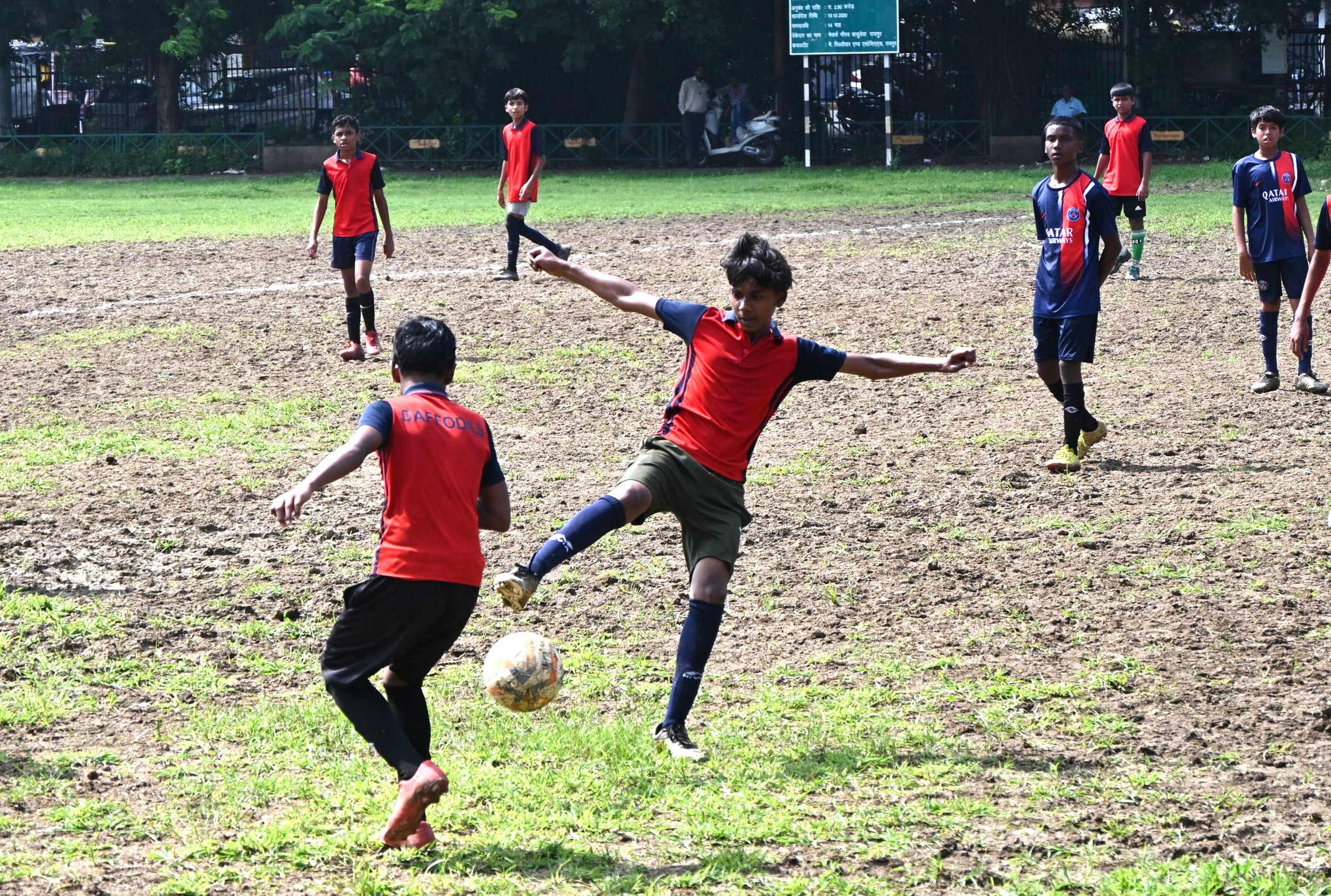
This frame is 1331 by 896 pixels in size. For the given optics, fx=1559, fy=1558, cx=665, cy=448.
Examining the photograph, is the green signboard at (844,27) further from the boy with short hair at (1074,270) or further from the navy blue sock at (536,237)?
the boy with short hair at (1074,270)

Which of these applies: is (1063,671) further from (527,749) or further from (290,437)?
(290,437)

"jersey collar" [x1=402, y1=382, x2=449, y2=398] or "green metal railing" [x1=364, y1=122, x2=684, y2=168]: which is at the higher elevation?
"green metal railing" [x1=364, y1=122, x2=684, y2=168]

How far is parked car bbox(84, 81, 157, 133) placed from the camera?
41500 millimetres

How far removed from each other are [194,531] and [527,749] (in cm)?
351

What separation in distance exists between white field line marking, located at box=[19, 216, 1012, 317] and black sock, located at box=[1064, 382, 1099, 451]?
9.38 m

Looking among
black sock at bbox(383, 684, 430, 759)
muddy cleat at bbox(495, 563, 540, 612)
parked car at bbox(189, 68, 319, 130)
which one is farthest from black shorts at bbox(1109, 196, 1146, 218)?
parked car at bbox(189, 68, 319, 130)

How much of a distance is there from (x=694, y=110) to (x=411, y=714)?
32.5m

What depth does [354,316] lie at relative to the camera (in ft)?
41.9

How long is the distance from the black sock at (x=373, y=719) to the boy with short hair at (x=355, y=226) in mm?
8549

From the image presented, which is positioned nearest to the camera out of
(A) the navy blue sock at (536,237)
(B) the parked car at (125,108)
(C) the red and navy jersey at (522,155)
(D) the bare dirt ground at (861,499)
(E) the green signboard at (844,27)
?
(D) the bare dirt ground at (861,499)

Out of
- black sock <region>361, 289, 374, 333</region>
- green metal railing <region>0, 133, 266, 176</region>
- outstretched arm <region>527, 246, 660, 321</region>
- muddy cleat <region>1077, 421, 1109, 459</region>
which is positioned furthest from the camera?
green metal railing <region>0, 133, 266, 176</region>

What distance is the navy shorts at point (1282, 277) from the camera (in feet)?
36.1

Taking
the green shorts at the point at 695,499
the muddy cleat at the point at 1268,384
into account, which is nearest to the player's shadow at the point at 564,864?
the green shorts at the point at 695,499

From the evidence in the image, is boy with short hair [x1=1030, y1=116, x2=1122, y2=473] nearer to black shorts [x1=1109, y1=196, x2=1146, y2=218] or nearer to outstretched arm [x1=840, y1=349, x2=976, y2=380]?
outstretched arm [x1=840, y1=349, x2=976, y2=380]
